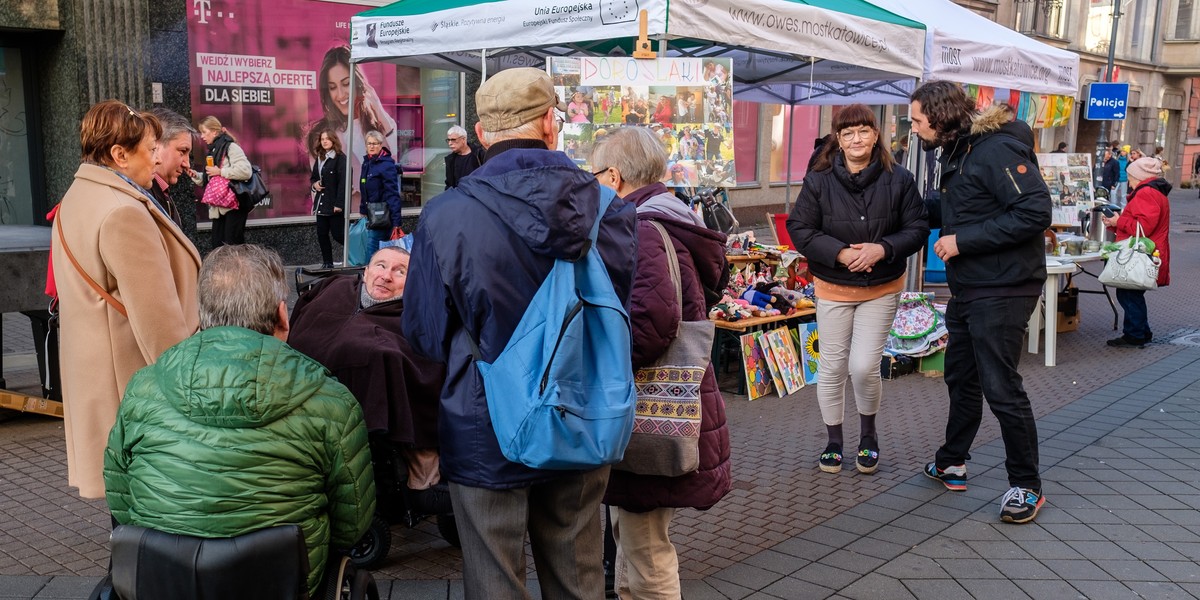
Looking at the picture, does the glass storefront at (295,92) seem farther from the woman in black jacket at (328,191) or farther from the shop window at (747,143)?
the shop window at (747,143)

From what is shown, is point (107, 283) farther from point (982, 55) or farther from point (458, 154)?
point (458, 154)

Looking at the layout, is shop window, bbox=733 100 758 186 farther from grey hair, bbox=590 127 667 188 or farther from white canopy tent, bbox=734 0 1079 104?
grey hair, bbox=590 127 667 188

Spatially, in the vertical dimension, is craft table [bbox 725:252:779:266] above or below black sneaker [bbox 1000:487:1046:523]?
above

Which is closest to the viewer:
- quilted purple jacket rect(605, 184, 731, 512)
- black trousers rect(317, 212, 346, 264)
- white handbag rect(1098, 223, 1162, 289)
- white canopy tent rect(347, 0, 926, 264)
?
quilted purple jacket rect(605, 184, 731, 512)

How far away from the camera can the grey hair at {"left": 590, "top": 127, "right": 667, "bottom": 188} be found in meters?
3.27

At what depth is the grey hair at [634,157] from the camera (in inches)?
129

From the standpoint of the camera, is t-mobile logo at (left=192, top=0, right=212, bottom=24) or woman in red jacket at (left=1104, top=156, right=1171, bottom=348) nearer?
woman in red jacket at (left=1104, top=156, right=1171, bottom=348)

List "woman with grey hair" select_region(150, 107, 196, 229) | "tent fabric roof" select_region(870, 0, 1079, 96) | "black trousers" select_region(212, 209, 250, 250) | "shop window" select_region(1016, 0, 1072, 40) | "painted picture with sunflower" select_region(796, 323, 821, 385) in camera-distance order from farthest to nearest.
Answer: "shop window" select_region(1016, 0, 1072, 40), "black trousers" select_region(212, 209, 250, 250), "tent fabric roof" select_region(870, 0, 1079, 96), "painted picture with sunflower" select_region(796, 323, 821, 385), "woman with grey hair" select_region(150, 107, 196, 229)

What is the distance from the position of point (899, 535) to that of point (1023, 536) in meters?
0.53

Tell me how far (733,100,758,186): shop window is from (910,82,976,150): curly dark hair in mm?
15221

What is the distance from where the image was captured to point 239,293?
264cm

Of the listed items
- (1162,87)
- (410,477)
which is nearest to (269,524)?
(410,477)

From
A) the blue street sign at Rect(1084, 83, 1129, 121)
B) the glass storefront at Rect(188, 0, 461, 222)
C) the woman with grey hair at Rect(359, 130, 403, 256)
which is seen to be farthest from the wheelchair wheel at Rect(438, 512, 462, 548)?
the blue street sign at Rect(1084, 83, 1129, 121)

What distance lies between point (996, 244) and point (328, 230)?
927cm
